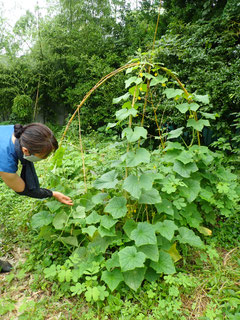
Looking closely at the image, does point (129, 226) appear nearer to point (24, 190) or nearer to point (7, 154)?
point (24, 190)

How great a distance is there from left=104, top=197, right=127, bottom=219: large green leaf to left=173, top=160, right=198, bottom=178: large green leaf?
0.50m

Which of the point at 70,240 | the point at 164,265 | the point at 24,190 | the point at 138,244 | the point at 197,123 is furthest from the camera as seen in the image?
the point at 197,123

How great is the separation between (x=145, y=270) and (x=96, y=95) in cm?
453

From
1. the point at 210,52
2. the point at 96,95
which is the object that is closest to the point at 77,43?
the point at 96,95

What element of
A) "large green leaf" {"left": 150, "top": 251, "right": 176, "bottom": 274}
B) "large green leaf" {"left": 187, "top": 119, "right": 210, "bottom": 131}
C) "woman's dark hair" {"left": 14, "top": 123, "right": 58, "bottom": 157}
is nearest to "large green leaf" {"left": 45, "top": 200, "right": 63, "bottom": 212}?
"woman's dark hair" {"left": 14, "top": 123, "right": 58, "bottom": 157}

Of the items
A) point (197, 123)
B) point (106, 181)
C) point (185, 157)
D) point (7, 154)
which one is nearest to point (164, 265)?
point (106, 181)

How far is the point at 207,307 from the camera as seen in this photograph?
4.64 feet

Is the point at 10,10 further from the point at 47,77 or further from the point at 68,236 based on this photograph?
the point at 68,236

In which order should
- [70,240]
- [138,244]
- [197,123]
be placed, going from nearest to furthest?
1. [138,244]
2. [70,240]
3. [197,123]

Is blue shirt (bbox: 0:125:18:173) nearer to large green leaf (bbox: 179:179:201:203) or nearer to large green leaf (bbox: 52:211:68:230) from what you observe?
large green leaf (bbox: 52:211:68:230)

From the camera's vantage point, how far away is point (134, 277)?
4.79 feet

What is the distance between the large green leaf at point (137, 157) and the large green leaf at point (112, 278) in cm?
74

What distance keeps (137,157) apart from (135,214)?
59 centimetres

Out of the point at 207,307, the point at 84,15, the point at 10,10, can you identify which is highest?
the point at 10,10
